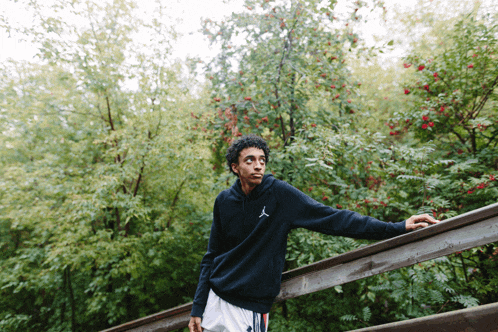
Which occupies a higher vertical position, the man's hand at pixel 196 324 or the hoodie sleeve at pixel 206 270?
the hoodie sleeve at pixel 206 270

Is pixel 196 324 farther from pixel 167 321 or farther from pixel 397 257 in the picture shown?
pixel 397 257

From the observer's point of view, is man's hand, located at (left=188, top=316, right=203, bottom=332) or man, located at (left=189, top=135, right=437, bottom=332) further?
man's hand, located at (left=188, top=316, right=203, bottom=332)

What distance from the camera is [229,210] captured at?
1605 millimetres

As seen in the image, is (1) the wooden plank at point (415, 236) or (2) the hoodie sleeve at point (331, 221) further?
(2) the hoodie sleeve at point (331, 221)

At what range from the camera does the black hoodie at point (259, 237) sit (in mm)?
1384

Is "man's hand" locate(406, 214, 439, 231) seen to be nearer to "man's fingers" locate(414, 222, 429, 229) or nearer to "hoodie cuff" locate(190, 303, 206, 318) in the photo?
"man's fingers" locate(414, 222, 429, 229)

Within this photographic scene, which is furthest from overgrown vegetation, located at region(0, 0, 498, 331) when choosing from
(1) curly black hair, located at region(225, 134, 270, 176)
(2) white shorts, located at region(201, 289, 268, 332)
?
(2) white shorts, located at region(201, 289, 268, 332)

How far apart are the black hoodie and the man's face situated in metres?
0.05

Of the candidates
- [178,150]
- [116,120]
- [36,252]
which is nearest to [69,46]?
[116,120]

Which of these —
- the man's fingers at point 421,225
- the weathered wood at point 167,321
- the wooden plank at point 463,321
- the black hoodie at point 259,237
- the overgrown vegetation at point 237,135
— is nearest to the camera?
the wooden plank at point 463,321

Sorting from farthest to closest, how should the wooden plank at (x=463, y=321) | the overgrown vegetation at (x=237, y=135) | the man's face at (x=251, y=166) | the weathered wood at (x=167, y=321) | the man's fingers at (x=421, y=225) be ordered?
the overgrown vegetation at (x=237, y=135) → the weathered wood at (x=167, y=321) → the man's face at (x=251, y=166) → the man's fingers at (x=421, y=225) → the wooden plank at (x=463, y=321)

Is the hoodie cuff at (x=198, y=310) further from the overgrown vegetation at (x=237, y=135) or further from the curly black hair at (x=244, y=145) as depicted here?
the overgrown vegetation at (x=237, y=135)

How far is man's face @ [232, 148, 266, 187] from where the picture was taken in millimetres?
1543

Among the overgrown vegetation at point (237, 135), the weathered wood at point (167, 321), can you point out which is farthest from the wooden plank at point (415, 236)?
the overgrown vegetation at point (237, 135)
